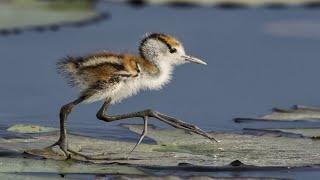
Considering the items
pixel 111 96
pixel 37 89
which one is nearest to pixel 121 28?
pixel 37 89

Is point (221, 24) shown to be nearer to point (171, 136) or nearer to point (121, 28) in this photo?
point (121, 28)

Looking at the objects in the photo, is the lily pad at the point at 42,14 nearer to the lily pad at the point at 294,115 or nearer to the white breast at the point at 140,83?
the lily pad at the point at 294,115

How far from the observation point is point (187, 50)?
11086 millimetres

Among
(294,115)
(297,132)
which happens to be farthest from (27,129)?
(294,115)

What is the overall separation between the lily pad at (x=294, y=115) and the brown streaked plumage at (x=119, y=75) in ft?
3.20

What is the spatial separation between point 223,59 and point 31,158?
4.90 metres

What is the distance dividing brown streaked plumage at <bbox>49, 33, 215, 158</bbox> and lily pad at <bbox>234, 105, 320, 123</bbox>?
974 mm

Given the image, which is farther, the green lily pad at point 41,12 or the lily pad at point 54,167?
the green lily pad at point 41,12

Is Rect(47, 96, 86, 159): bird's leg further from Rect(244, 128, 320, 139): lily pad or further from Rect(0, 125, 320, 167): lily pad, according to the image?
Rect(244, 128, 320, 139): lily pad

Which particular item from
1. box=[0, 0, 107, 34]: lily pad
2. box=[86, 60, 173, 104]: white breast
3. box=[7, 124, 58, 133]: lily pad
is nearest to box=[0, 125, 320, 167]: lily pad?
box=[7, 124, 58, 133]: lily pad

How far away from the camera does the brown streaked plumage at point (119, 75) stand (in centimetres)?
654

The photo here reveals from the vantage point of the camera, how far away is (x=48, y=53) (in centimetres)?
1091

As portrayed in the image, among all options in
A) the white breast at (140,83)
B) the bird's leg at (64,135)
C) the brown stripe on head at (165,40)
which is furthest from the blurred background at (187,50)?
the brown stripe on head at (165,40)

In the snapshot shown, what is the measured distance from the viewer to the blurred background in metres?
8.39
